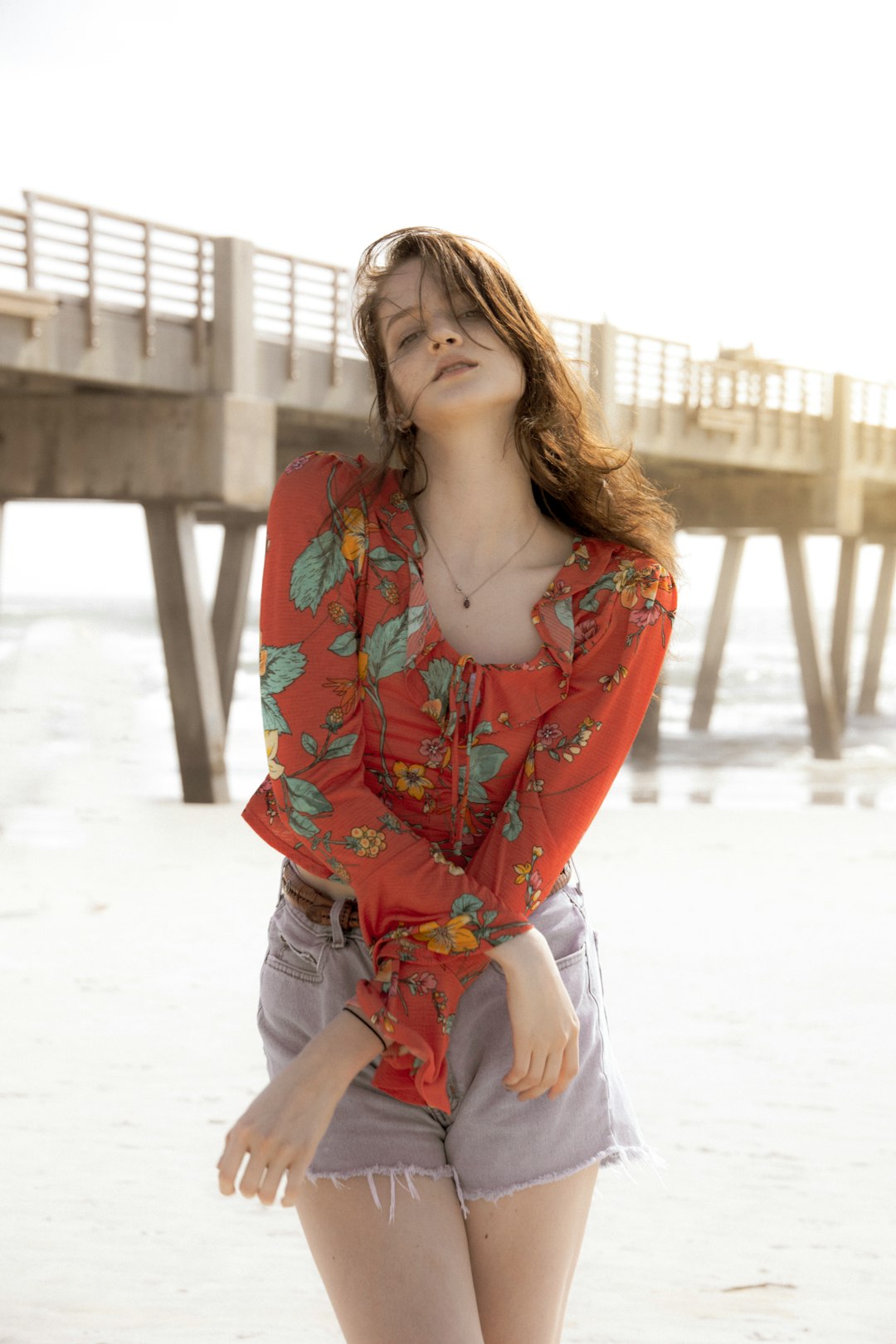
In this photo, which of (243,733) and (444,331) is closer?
(444,331)

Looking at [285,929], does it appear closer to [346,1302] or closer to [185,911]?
[346,1302]

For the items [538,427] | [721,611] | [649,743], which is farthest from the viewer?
[721,611]

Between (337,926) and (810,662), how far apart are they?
1841 cm

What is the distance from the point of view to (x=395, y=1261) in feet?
6.02

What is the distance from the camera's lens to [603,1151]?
201cm

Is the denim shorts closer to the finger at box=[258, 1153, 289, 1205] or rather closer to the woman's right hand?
the woman's right hand

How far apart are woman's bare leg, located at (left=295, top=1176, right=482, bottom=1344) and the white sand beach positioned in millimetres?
42

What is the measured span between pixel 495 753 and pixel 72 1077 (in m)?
Result: 3.23

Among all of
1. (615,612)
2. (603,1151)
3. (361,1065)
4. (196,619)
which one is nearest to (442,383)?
(615,612)

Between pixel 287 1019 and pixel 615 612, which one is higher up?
pixel 615 612

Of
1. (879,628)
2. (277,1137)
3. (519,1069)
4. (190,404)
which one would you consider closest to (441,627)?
(519,1069)

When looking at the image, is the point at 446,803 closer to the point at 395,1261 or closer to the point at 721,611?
the point at 395,1261

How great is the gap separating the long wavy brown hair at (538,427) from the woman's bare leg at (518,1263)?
0.85 metres

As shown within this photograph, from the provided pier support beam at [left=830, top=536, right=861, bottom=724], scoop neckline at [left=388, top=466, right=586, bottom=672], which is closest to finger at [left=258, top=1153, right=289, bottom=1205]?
scoop neckline at [left=388, top=466, right=586, bottom=672]
